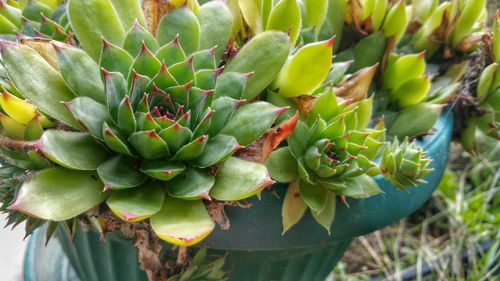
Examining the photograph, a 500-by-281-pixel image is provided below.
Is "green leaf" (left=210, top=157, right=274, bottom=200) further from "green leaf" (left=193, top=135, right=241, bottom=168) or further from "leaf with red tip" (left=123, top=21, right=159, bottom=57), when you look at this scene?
"leaf with red tip" (left=123, top=21, right=159, bottom=57)

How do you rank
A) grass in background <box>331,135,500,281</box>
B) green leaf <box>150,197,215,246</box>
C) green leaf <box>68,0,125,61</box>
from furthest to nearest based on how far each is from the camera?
grass in background <box>331,135,500,281</box>, green leaf <box>68,0,125,61</box>, green leaf <box>150,197,215,246</box>

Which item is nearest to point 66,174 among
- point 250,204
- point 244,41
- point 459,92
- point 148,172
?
point 148,172

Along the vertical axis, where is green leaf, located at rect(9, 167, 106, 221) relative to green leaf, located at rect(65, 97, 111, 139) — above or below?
below

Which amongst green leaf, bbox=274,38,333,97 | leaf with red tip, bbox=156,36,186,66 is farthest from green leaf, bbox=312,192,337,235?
leaf with red tip, bbox=156,36,186,66

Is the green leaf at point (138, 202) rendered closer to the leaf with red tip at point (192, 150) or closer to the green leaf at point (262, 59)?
the leaf with red tip at point (192, 150)

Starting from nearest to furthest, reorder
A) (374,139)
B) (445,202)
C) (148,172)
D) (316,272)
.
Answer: (148,172) < (374,139) < (316,272) < (445,202)

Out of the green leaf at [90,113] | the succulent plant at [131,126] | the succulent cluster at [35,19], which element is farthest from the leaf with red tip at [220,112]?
the succulent cluster at [35,19]

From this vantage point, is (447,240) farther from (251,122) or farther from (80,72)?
(80,72)

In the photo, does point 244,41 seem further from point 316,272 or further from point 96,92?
point 316,272
